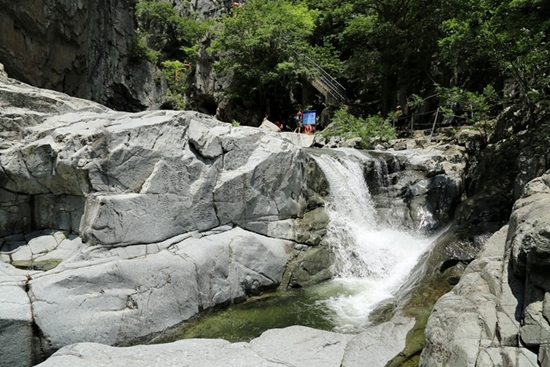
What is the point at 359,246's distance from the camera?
40.7ft

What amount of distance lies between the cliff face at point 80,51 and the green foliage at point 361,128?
13604mm

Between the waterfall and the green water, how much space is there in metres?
0.35

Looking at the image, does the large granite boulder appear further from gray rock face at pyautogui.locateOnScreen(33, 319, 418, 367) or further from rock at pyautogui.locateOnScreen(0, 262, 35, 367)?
gray rock face at pyautogui.locateOnScreen(33, 319, 418, 367)

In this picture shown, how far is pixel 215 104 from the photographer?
31984 millimetres

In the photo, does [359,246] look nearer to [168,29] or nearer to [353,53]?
[353,53]

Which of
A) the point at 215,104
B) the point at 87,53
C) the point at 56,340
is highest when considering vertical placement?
the point at 87,53

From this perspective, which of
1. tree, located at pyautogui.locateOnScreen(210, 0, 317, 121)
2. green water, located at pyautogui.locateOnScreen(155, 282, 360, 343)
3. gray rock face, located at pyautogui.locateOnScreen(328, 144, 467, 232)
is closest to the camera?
green water, located at pyautogui.locateOnScreen(155, 282, 360, 343)

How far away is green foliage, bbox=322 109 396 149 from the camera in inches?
790

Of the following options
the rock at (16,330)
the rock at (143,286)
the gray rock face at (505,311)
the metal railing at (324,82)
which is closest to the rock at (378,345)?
the gray rock face at (505,311)

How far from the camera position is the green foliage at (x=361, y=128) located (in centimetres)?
2006

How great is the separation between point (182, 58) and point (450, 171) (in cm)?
3361

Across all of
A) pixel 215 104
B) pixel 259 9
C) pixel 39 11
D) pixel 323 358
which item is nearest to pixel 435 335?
pixel 323 358

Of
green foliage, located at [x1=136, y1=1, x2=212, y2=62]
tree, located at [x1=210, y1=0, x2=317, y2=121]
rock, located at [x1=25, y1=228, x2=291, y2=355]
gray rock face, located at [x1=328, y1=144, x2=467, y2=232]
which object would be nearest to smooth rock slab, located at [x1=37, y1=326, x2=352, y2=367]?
rock, located at [x1=25, y1=228, x2=291, y2=355]

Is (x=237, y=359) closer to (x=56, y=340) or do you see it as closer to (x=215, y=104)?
(x=56, y=340)
